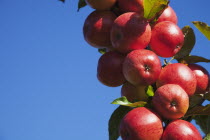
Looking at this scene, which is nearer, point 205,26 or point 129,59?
point 129,59

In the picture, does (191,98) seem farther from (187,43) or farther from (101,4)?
(101,4)

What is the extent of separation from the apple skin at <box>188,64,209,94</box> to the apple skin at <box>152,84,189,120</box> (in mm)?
327

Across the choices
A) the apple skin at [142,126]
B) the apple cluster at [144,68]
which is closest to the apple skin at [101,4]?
the apple cluster at [144,68]

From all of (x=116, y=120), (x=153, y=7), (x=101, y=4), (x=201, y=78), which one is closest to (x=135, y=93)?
(x=116, y=120)

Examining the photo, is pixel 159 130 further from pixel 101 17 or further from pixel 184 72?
pixel 101 17

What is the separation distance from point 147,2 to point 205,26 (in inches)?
23.0

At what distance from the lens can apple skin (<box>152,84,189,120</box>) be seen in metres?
2.19

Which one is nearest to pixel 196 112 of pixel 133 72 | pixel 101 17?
pixel 133 72

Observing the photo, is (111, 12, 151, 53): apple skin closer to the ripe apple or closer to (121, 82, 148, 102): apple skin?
the ripe apple

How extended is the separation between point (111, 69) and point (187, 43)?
639 mm

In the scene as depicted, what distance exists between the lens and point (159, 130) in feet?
7.11

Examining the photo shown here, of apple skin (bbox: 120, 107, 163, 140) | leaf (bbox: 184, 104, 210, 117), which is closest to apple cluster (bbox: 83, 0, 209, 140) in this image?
apple skin (bbox: 120, 107, 163, 140)

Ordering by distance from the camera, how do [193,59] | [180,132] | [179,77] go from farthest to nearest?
[193,59] < [179,77] < [180,132]

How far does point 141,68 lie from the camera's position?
2330mm
